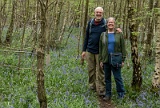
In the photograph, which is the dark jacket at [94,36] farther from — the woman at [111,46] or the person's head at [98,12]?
the woman at [111,46]

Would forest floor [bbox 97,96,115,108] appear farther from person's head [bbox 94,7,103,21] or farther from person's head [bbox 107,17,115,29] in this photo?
person's head [bbox 94,7,103,21]

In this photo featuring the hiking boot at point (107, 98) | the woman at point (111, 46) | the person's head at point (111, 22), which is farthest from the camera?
the hiking boot at point (107, 98)

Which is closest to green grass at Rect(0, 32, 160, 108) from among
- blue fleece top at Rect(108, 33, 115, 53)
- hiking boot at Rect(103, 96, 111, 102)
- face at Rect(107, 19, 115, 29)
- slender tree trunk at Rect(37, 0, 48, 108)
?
hiking boot at Rect(103, 96, 111, 102)

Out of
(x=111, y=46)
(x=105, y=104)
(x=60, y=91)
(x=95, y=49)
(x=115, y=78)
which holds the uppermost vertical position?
(x=111, y=46)

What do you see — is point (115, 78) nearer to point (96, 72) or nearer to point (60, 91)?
point (96, 72)

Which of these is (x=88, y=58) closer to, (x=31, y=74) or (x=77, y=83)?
(x=77, y=83)

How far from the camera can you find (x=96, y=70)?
8211 mm

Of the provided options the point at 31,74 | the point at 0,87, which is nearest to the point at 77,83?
the point at 31,74

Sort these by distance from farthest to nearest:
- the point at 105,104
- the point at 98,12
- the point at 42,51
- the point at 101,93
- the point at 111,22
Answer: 1. the point at 101,93
2. the point at 98,12
3. the point at 105,104
4. the point at 111,22
5. the point at 42,51

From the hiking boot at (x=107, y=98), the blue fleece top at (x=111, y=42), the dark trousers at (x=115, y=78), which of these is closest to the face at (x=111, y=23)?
the blue fleece top at (x=111, y=42)

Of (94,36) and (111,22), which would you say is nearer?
(111,22)

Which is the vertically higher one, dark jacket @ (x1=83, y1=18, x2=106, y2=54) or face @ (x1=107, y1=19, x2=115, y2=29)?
face @ (x1=107, y1=19, x2=115, y2=29)

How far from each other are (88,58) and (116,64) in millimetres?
1215

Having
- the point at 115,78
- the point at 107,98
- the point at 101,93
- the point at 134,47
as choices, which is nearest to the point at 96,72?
the point at 101,93
